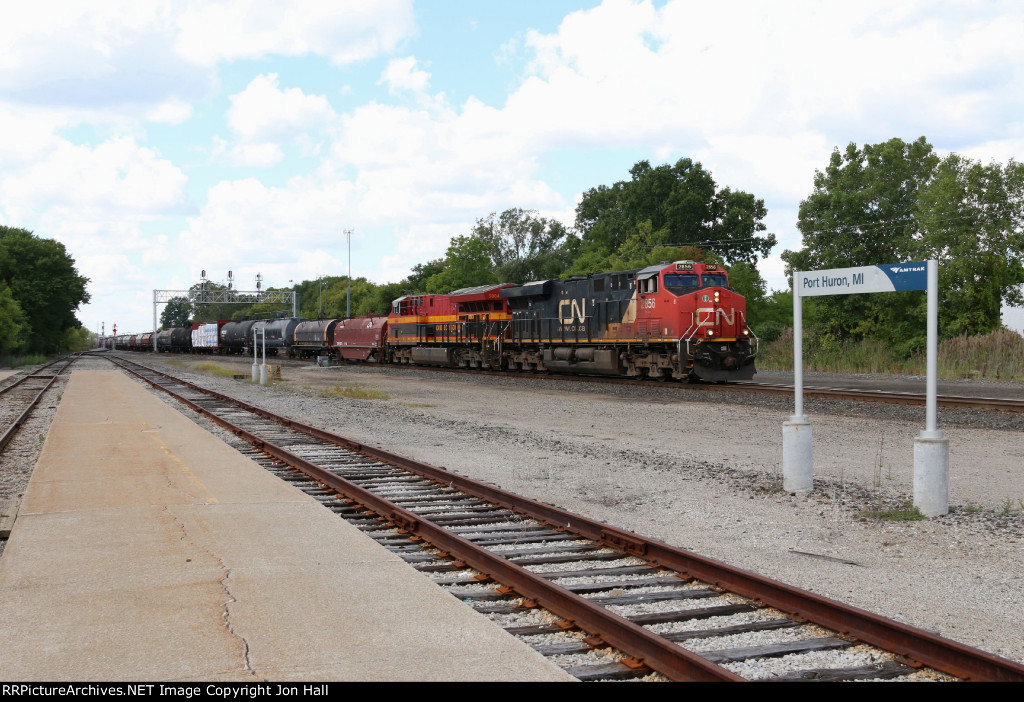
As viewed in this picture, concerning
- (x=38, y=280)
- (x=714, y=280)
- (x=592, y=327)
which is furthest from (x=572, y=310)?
(x=38, y=280)

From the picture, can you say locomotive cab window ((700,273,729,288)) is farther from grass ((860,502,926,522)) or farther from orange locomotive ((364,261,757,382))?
grass ((860,502,926,522))

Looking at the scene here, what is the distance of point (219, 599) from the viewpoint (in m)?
5.08

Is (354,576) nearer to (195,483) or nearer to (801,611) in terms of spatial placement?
(801,611)

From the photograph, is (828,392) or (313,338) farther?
(313,338)

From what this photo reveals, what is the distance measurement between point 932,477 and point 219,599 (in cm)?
626

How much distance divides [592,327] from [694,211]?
4871 centimetres

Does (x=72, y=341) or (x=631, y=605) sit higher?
(x=72, y=341)

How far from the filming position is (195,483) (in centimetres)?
953

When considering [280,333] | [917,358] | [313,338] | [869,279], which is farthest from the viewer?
[280,333]

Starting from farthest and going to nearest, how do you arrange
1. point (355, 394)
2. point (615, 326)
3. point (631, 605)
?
point (615, 326) → point (355, 394) → point (631, 605)

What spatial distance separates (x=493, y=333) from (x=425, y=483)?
24685mm

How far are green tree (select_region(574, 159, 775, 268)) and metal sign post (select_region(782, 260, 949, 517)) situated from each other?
213 ft

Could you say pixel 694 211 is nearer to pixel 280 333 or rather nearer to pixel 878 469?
pixel 280 333

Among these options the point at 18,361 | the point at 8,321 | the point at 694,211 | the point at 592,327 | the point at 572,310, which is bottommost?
the point at 18,361
